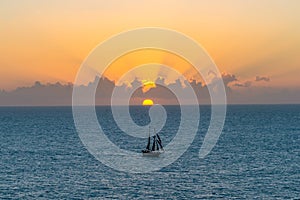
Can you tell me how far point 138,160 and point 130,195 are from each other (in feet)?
132

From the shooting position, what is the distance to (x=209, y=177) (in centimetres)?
10200

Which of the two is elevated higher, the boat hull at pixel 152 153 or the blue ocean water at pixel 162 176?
the boat hull at pixel 152 153

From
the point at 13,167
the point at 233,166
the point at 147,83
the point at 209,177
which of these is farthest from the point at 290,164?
the point at 13,167

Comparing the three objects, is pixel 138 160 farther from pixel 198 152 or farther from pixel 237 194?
pixel 237 194

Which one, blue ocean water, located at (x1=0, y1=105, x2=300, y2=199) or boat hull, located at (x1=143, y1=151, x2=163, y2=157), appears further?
boat hull, located at (x1=143, y1=151, x2=163, y2=157)

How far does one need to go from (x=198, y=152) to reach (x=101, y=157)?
108ft

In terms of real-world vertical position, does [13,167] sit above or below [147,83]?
below

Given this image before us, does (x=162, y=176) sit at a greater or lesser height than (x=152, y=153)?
lesser

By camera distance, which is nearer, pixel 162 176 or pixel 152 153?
pixel 162 176

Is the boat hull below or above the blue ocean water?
→ above

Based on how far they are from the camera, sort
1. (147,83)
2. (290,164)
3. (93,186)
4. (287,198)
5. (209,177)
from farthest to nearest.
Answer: (290,164) → (209,177) → (93,186) → (287,198) → (147,83)

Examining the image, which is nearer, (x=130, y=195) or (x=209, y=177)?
(x=130, y=195)

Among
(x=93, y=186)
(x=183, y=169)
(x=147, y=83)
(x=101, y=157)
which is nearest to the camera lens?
(x=147, y=83)

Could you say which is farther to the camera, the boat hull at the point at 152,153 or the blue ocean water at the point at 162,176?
the boat hull at the point at 152,153
